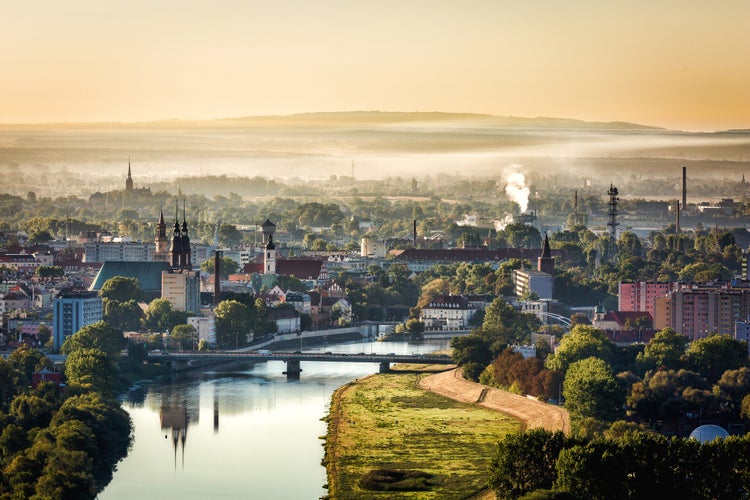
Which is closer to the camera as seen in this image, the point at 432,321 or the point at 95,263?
the point at 432,321

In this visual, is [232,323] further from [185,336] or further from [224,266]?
[224,266]

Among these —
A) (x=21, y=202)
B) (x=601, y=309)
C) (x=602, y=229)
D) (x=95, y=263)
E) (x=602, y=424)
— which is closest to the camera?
(x=602, y=424)

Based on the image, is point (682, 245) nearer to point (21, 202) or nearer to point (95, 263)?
point (95, 263)

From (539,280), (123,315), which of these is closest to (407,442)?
(123,315)

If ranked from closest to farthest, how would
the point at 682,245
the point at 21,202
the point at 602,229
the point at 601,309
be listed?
the point at 601,309
the point at 682,245
the point at 602,229
the point at 21,202

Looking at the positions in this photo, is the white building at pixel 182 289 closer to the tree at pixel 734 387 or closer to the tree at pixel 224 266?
the tree at pixel 224 266

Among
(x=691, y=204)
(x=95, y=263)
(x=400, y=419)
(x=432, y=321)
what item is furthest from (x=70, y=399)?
(x=691, y=204)

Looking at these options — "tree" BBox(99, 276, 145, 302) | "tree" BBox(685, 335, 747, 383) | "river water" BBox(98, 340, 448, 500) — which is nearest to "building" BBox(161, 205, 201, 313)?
"tree" BBox(99, 276, 145, 302)
